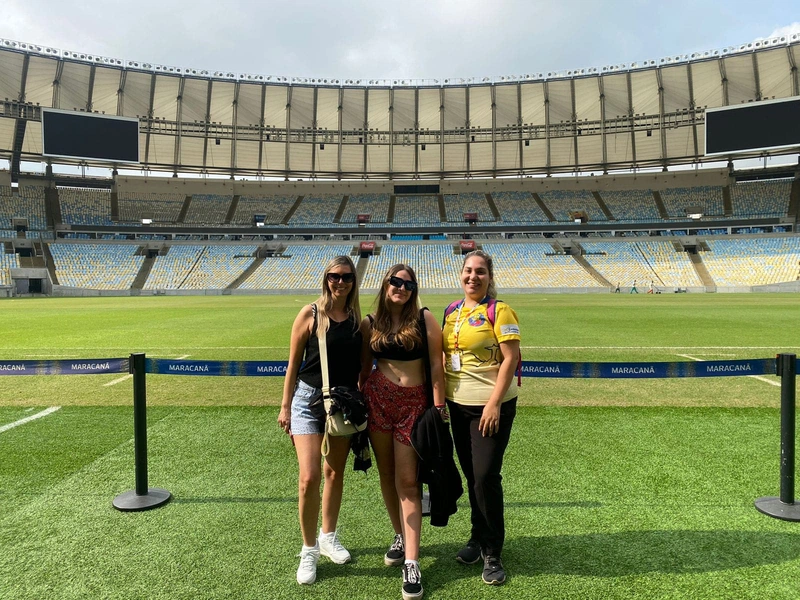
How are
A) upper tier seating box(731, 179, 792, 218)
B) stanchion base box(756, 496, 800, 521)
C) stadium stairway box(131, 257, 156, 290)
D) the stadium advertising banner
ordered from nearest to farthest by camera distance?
stanchion base box(756, 496, 800, 521), the stadium advertising banner, stadium stairway box(131, 257, 156, 290), upper tier seating box(731, 179, 792, 218)

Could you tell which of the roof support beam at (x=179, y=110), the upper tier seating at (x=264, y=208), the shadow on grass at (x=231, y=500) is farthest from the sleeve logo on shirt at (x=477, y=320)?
the roof support beam at (x=179, y=110)

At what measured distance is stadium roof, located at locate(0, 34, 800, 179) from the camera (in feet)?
164

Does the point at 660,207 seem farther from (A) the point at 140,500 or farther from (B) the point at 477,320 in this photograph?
(A) the point at 140,500

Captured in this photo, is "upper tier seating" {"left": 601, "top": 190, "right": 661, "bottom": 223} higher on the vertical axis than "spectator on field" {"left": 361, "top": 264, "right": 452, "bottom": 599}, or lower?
higher

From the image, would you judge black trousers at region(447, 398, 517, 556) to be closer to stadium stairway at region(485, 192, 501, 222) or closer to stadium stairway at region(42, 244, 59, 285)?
stadium stairway at region(42, 244, 59, 285)

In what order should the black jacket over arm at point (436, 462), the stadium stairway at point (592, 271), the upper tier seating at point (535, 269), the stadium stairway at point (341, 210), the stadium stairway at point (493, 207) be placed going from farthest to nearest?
1. the stadium stairway at point (341, 210)
2. the stadium stairway at point (493, 207)
3. the upper tier seating at point (535, 269)
4. the stadium stairway at point (592, 271)
5. the black jacket over arm at point (436, 462)

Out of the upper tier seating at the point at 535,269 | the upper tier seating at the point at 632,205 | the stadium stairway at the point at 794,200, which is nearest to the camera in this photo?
the upper tier seating at the point at 535,269

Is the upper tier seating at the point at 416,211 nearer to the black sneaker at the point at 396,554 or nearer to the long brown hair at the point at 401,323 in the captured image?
the long brown hair at the point at 401,323

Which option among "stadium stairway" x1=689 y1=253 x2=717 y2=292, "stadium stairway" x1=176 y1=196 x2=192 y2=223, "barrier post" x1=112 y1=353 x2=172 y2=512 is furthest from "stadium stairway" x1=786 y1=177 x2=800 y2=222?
"stadium stairway" x1=176 y1=196 x2=192 y2=223

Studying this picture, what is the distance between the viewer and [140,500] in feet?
13.0

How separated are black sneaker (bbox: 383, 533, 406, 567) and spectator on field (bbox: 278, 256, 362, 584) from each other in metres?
0.27

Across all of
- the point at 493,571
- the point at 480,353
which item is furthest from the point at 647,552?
the point at 480,353

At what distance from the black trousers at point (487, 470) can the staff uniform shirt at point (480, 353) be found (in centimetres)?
9

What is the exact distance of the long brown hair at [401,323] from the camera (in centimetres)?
294
